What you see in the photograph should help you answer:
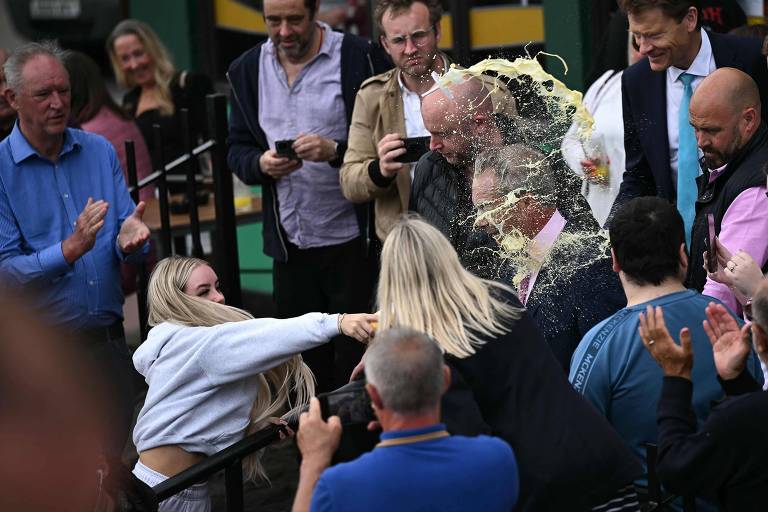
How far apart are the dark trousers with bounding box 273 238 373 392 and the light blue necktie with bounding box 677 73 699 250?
1.59 metres

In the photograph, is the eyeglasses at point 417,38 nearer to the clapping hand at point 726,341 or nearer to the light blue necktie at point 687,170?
the light blue necktie at point 687,170

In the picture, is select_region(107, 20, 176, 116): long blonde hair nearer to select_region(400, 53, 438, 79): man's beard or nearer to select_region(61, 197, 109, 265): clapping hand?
select_region(400, 53, 438, 79): man's beard

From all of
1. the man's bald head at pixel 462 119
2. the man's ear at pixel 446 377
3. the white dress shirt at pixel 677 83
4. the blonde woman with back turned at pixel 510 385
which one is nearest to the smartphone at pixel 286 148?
the man's bald head at pixel 462 119

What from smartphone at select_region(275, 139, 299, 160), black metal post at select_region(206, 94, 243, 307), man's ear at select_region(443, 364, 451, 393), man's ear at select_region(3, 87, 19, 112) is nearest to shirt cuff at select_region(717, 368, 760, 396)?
man's ear at select_region(443, 364, 451, 393)

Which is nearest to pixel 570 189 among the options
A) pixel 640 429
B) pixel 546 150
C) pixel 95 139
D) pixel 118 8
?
pixel 546 150

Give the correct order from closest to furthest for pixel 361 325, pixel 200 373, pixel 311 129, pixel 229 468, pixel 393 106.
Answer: pixel 361 325, pixel 229 468, pixel 200 373, pixel 393 106, pixel 311 129

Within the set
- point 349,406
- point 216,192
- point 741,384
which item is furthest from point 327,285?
point 741,384

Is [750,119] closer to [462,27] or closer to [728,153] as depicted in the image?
[728,153]

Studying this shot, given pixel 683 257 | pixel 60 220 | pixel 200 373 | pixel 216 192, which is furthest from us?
pixel 216 192

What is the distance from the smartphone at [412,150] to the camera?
16.3 ft

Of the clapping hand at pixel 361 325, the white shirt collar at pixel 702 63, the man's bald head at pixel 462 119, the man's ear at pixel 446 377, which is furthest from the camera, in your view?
the white shirt collar at pixel 702 63

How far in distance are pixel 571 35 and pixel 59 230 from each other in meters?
3.01

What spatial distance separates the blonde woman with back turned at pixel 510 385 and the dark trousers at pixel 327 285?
2396 millimetres

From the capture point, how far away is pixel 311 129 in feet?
18.6
